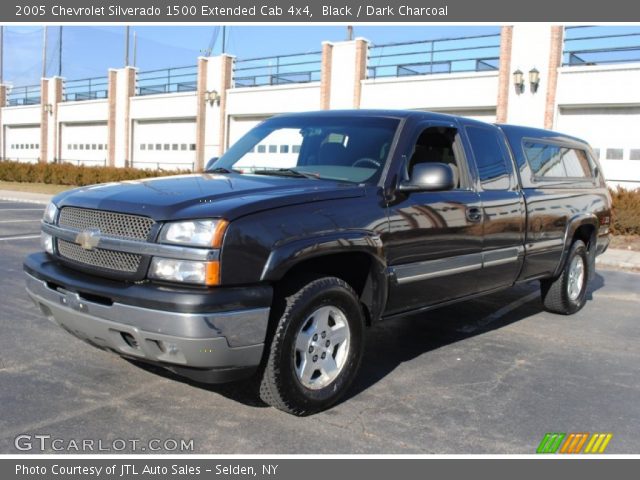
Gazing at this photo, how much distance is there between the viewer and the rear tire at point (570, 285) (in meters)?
7.16

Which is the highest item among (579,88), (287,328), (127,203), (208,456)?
(579,88)

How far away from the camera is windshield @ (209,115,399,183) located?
4688 millimetres

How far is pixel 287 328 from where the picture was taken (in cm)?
377

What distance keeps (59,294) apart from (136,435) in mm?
1002

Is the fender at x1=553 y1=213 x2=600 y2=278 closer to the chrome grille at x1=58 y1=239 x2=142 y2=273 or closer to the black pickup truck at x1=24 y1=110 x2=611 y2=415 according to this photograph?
the black pickup truck at x1=24 y1=110 x2=611 y2=415

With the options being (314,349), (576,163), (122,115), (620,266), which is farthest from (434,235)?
(122,115)

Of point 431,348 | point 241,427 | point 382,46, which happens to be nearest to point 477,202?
point 431,348

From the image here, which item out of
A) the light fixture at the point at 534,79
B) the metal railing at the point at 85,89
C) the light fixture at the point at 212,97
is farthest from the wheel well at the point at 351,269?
the metal railing at the point at 85,89

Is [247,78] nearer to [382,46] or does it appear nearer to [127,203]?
[382,46]

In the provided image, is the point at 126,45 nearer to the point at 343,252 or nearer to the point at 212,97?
the point at 212,97

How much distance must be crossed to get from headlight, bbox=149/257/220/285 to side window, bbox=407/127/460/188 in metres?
→ 1.98

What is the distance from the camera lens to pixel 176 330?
341 cm

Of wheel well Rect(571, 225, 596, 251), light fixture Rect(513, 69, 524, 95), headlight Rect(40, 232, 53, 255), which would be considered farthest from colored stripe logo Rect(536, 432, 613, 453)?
light fixture Rect(513, 69, 524, 95)

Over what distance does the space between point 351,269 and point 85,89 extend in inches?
1857
